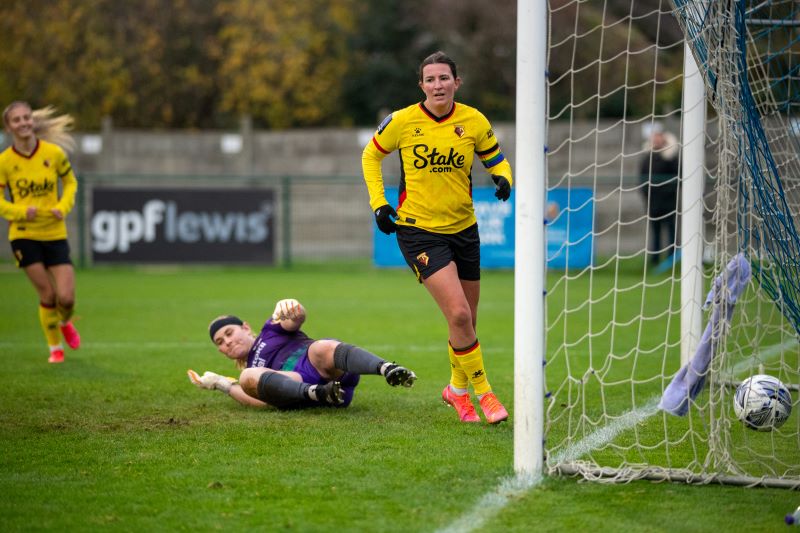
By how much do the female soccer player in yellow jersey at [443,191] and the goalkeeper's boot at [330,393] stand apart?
0.76 meters

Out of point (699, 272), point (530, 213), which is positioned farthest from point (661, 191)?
point (530, 213)

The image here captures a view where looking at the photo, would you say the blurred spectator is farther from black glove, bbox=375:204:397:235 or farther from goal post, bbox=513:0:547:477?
goal post, bbox=513:0:547:477

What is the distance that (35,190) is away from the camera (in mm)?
9078

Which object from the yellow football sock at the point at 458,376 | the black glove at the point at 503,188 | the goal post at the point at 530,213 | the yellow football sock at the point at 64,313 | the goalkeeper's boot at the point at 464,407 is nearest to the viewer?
the goal post at the point at 530,213

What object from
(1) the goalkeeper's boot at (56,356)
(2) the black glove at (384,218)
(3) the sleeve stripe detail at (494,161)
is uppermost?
(3) the sleeve stripe detail at (494,161)

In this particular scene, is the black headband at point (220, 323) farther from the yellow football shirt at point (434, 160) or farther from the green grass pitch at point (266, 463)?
the yellow football shirt at point (434, 160)

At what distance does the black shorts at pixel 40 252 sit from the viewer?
9000 mm

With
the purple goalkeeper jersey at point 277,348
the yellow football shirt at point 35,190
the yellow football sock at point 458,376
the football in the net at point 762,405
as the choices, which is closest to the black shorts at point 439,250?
the yellow football sock at point 458,376

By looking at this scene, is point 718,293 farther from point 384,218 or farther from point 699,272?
point 384,218

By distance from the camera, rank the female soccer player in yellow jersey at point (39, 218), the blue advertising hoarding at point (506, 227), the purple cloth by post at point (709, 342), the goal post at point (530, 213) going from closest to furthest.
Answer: the goal post at point (530, 213)
the purple cloth by post at point (709, 342)
the female soccer player in yellow jersey at point (39, 218)
the blue advertising hoarding at point (506, 227)

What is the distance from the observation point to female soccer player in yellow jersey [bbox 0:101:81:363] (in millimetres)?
8945

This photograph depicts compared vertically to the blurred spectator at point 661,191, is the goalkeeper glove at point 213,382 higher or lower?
lower

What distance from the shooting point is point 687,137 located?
6.98 metres

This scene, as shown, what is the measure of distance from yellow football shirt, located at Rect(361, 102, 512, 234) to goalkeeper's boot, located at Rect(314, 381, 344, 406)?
1.10m
